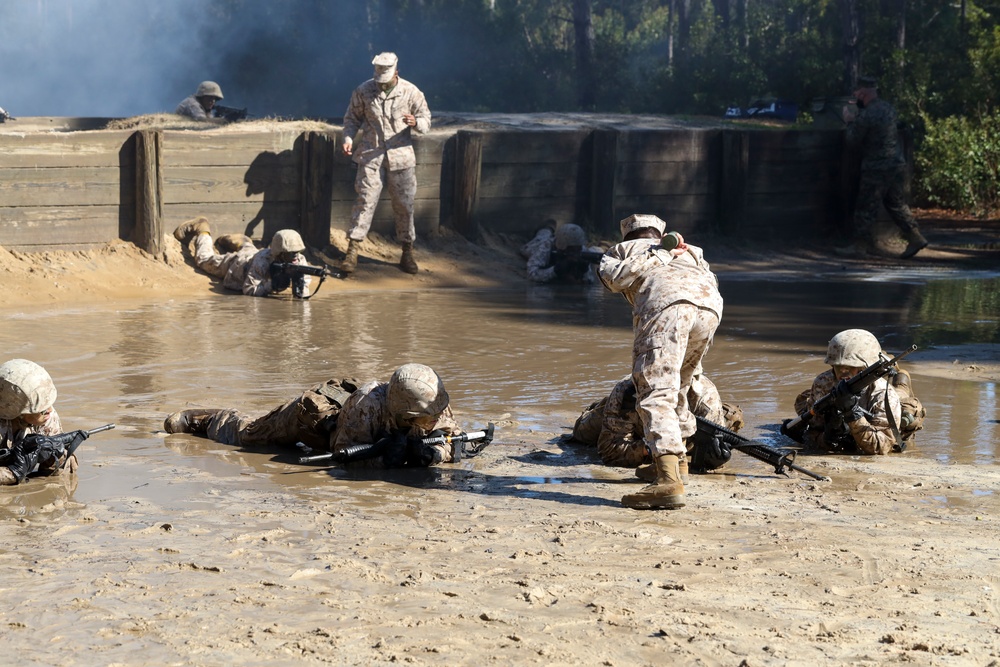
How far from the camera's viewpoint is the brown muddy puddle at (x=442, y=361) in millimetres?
6840

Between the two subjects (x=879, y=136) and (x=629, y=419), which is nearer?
(x=629, y=419)

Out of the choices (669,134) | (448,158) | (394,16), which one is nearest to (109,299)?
(448,158)

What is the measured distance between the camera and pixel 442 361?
10.3 metres

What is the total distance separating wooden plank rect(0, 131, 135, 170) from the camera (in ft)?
44.9

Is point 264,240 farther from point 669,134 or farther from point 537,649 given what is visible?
point 537,649

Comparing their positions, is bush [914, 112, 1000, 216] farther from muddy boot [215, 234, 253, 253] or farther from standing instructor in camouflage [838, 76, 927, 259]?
muddy boot [215, 234, 253, 253]

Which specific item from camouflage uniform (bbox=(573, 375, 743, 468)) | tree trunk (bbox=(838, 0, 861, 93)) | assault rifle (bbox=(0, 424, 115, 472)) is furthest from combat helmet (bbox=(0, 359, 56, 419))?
tree trunk (bbox=(838, 0, 861, 93))

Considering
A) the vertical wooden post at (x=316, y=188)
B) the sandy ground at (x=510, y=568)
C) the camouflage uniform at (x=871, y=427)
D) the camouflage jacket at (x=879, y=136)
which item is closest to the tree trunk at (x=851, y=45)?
the camouflage jacket at (x=879, y=136)

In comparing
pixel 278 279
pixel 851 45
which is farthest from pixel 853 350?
pixel 851 45

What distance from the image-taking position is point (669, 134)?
18.2 metres

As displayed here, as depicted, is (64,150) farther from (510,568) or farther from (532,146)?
(510,568)

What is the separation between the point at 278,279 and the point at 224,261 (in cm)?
81

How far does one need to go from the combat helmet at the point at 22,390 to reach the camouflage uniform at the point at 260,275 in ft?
24.6

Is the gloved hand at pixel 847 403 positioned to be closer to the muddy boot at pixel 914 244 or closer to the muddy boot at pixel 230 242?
the muddy boot at pixel 230 242
